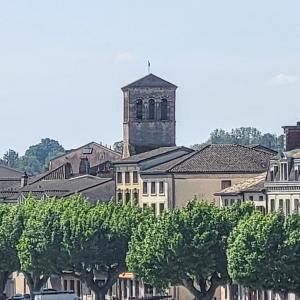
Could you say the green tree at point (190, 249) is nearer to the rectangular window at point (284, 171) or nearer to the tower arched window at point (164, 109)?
the rectangular window at point (284, 171)

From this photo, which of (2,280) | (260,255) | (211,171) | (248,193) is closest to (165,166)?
(211,171)

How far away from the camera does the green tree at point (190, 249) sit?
13625 centimetres

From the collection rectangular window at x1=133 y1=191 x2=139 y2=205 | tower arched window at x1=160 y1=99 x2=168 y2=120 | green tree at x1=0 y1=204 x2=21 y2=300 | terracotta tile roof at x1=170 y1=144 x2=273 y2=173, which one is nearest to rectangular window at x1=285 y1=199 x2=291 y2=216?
terracotta tile roof at x1=170 y1=144 x2=273 y2=173

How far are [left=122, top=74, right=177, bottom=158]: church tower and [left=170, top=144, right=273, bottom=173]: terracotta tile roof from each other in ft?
72.3

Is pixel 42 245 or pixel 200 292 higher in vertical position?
pixel 42 245

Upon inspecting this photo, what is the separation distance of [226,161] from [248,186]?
14129 mm

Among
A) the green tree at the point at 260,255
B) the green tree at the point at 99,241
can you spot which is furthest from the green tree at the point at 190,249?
the green tree at the point at 99,241

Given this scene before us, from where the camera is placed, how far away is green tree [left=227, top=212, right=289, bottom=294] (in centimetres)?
12781

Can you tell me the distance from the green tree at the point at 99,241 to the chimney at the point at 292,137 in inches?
432

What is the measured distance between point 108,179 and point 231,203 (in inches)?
1247

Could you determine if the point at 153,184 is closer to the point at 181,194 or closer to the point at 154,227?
the point at 181,194

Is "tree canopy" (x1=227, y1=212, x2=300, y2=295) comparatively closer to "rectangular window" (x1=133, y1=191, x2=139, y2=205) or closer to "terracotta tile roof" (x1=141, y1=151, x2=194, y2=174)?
"terracotta tile roof" (x1=141, y1=151, x2=194, y2=174)

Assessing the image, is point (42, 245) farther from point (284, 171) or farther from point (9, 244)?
point (284, 171)

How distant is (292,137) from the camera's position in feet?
502
